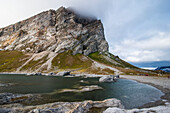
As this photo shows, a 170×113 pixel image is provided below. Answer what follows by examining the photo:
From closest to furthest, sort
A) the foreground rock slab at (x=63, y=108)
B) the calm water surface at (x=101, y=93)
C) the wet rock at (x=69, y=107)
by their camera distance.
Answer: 1. the wet rock at (x=69, y=107)
2. the foreground rock slab at (x=63, y=108)
3. the calm water surface at (x=101, y=93)

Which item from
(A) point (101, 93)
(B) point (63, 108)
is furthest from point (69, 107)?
(A) point (101, 93)

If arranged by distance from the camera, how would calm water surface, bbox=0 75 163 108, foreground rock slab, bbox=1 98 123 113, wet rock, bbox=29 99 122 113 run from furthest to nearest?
calm water surface, bbox=0 75 163 108 → foreground rock slab, bbox=1 98 123 113 → wet rock, bbox=29 99 122 113

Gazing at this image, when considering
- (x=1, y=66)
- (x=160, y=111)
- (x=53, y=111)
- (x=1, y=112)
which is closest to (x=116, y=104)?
(x=160, y=111)

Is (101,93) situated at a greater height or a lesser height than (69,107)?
lesser

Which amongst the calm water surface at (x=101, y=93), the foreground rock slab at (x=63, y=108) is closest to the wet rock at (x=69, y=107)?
the foreground rock slab at (x=63, y=108)

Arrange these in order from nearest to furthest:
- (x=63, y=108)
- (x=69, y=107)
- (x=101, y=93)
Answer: (x=63, y=108) → (x=69, y=107) → (x=101, y=93)

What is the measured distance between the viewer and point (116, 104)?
2905 centimetres

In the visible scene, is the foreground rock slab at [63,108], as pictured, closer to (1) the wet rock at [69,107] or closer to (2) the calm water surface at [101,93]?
(1) the wet rock at [69,107]

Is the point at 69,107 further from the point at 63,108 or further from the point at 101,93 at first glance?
the point at 101,93

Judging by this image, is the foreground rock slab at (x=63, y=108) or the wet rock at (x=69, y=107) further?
the foreground rock slab at (x=63, y=108)

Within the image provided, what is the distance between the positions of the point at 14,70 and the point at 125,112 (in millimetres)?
210571

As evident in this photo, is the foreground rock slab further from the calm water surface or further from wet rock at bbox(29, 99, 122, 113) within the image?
the calm water surface

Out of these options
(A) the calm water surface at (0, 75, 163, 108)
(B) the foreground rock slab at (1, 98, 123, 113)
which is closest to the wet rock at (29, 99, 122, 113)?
(B) the foreground rock slab at (1, 98, 123, 113)

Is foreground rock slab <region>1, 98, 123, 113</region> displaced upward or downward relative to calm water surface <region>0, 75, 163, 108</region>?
upward
